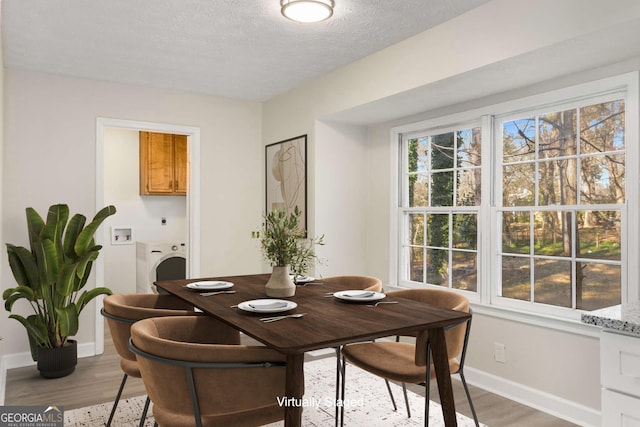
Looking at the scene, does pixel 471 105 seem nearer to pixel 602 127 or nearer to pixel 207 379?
pixel 602 127

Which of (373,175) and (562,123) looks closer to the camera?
(562,123)

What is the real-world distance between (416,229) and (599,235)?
155 centimetres

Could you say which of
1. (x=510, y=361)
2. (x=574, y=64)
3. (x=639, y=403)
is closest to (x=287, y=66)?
(x=574, y=64)

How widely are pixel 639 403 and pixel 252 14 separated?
2.73 metres

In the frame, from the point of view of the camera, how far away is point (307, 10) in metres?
2.62

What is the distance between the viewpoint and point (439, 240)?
3881 millimetres

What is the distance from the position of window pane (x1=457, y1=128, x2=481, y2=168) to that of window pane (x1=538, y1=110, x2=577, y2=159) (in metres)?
0.50

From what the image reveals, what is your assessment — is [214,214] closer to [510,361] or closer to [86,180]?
[86,180]

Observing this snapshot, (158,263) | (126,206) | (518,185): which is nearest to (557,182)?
(518,185)

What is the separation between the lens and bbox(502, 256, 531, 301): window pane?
3.21 metres

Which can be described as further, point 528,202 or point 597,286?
point 528,202

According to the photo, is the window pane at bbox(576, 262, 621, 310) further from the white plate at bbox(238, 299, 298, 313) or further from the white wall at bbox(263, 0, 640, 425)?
the white plate at bbox(238, 299, 298, 313)

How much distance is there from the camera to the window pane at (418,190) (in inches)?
158

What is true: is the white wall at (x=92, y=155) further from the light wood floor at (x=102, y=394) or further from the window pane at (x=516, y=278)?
the window pane at (x=516, y=278)
